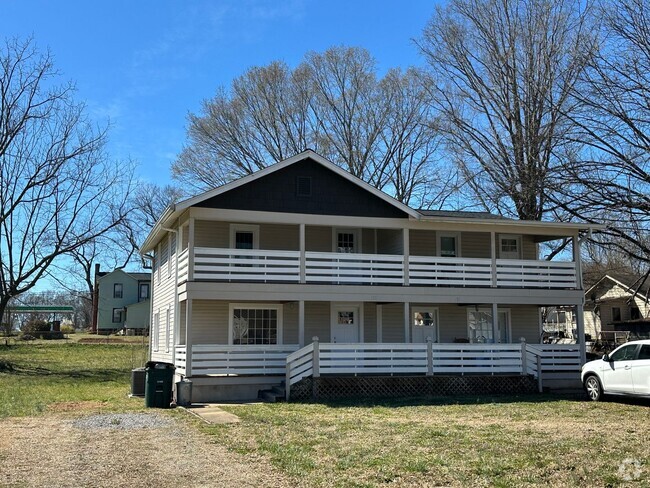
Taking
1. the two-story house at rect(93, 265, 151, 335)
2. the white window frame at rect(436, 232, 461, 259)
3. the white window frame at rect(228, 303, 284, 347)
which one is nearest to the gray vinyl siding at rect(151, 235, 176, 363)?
the white window frame at rect(228, 303, 284, 347)

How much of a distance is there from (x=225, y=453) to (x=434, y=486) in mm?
3531

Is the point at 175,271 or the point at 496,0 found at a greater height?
the point at 496,0

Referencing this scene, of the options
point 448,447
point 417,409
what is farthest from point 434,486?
point 417,409

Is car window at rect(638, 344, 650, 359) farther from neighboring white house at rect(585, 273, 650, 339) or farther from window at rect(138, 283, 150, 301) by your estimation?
window at rect(138, 283, 150, 301)

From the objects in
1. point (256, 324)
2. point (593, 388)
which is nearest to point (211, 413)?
point (256, 324)

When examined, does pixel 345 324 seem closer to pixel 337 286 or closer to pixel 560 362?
pixel 337 286

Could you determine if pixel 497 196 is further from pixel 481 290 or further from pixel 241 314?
pixel 241 314

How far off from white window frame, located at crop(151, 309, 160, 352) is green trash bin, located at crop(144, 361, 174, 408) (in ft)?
33.5

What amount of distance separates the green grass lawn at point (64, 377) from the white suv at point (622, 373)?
40.3 ft

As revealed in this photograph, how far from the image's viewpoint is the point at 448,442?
34.9 ft

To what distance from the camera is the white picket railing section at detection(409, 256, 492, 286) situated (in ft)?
70.6

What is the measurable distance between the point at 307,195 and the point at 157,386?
7539 mm

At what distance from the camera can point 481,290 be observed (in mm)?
21766

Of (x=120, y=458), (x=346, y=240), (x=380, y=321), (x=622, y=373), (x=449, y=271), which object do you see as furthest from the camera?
(x=346, y=240)
